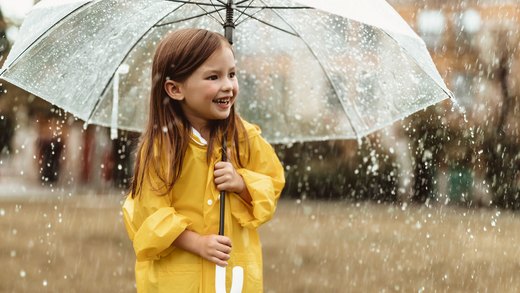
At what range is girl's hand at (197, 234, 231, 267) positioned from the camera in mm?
2018

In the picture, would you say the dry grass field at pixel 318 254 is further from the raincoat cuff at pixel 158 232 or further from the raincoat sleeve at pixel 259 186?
the raincoat cuff at pixel 158 232

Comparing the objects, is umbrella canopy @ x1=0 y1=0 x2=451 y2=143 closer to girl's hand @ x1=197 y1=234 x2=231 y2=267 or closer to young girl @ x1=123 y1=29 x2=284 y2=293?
young girl @ x1=123 y1=29 x2=284 y2=293

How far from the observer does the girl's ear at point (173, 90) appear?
2.19 m

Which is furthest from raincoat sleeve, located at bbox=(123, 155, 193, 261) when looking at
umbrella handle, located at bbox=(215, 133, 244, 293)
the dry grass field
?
the dry grass field

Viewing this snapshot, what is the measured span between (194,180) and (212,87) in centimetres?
39

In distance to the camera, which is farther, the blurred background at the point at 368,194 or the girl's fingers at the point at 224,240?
the blurred background at the point at 368,194

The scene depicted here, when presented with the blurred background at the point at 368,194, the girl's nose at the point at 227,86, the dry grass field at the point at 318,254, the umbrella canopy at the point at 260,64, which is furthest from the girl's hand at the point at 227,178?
the dry grass field at the point at 318,254

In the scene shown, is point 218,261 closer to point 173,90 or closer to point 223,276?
point 223,276

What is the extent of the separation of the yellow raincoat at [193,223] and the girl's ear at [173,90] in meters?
0.20

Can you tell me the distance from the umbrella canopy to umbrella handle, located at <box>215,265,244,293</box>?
4.05 feet

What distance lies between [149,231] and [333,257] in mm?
5015

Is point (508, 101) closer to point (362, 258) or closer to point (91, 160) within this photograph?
point (362, 258)

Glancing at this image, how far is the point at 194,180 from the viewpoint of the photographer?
213cm

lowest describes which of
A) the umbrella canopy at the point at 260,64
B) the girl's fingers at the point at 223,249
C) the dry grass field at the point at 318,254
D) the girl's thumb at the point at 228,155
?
the dry grass field at the point at 318,254
